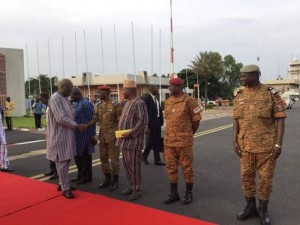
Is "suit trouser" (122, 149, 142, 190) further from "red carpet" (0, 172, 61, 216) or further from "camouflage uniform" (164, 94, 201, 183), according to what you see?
"red carpet" (0, 172, 61, 216)

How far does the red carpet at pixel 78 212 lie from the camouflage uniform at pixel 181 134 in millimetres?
740

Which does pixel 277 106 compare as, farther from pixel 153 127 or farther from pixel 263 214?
pixel 153 127

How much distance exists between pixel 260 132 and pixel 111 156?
8.37 ft

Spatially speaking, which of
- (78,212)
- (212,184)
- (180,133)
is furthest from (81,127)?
(212,184)

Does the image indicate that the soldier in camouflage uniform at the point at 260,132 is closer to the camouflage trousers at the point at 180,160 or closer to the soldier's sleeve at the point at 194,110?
the soldier's sleeve at the point at 194,110

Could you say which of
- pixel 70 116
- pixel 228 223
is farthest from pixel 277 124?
pixel 70 116

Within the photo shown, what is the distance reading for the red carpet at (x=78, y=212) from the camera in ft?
14.6

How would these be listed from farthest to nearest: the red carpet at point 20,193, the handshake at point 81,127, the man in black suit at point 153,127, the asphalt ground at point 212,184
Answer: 1. the man in black suit at point 153,127
2. the handshake at point 81,127
3. the red carpet at point 20,193
4. the asphalt ground at point 212,184

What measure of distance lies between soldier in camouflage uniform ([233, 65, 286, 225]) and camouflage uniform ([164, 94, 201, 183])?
0.86m

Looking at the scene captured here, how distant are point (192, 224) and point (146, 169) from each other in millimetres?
3197

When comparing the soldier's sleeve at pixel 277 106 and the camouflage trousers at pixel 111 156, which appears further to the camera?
the camouflage trousers at pixel 111 156

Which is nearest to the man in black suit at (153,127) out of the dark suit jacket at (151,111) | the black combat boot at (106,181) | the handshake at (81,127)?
the dark suit jacket at (151,111)

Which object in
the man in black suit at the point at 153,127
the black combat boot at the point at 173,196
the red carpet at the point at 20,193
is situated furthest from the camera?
the man in black suit at the point at 153,127

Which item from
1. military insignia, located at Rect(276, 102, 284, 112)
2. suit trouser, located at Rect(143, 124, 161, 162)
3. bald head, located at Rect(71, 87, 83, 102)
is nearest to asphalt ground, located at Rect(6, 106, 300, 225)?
suit trouser, located at Rect(143, 124, 161, 162)
